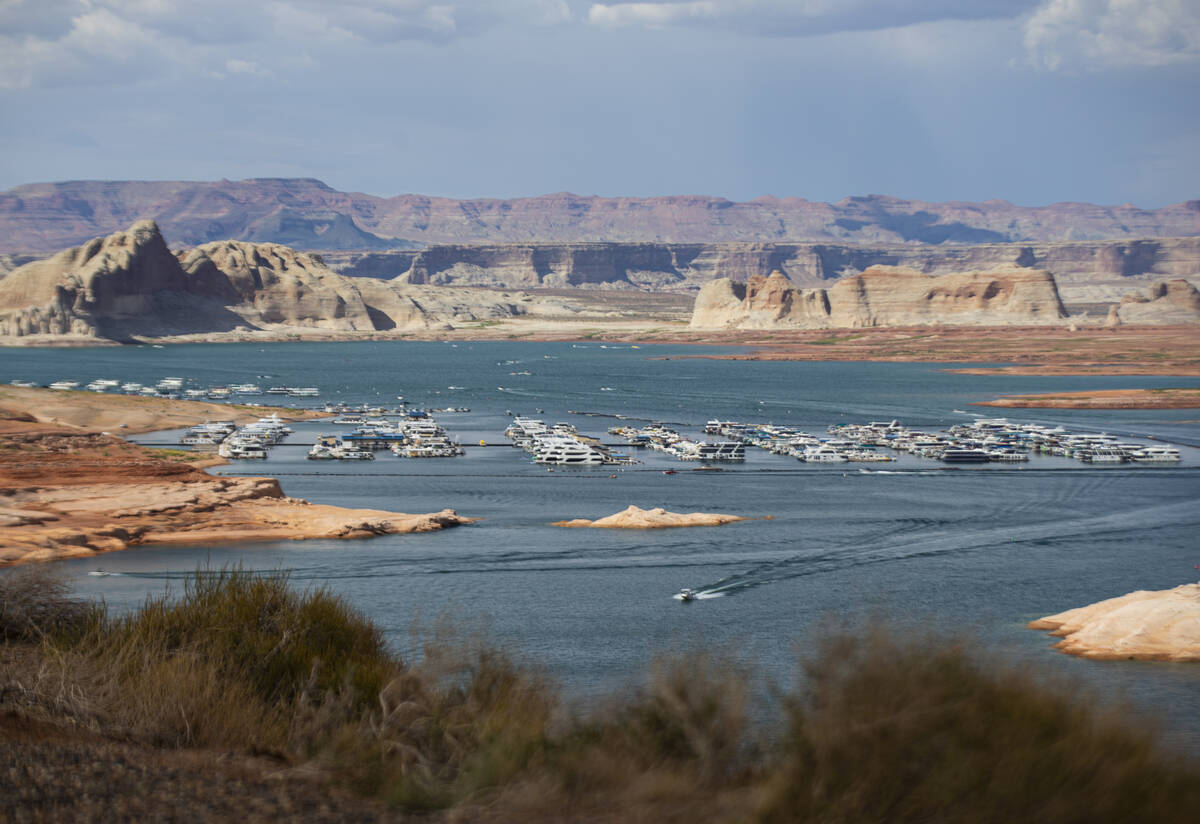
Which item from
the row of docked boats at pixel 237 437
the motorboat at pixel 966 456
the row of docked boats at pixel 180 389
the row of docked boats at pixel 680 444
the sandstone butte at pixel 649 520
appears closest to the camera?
the sandstone butte at pixel 649 520

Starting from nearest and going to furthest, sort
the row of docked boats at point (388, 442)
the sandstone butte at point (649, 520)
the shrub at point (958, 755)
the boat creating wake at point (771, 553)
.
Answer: the shrub at point (958, 755) < the boat creating wake at point (771, 553) < the sandstone butte at point (649, 520) < the row of docked boats at point (388, 442)

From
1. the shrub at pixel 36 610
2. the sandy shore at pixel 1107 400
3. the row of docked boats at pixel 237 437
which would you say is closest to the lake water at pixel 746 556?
the row of docked boats at pixel 237 437

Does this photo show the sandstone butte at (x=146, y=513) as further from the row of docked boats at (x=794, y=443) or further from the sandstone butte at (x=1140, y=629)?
the row of docked boats at (x=794, y=443)

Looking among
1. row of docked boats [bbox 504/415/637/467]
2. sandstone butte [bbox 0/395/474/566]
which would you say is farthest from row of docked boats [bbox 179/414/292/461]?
row of docked boats [bbox 504/415/637/467]

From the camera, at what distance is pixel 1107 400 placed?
12688 centimetres

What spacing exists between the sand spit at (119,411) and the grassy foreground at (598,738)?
7384 centimetres

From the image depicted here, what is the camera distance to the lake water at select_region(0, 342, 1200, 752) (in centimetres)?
3356

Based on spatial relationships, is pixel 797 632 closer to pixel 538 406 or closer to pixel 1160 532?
pixel 1160 532

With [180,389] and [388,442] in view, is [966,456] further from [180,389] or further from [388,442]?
[180,389]

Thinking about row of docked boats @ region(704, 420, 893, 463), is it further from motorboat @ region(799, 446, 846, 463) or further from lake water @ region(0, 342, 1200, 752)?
lake water @ region(0, 342, 1200, 752)

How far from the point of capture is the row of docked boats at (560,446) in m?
79.5

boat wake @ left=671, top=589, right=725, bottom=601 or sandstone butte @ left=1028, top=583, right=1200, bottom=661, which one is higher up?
sandstone butte @ left=1028, top=583, right=1200, bottom=661

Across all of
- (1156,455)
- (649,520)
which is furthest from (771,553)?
(1156,455)

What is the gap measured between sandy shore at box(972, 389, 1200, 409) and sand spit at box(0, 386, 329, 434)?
72814mm
